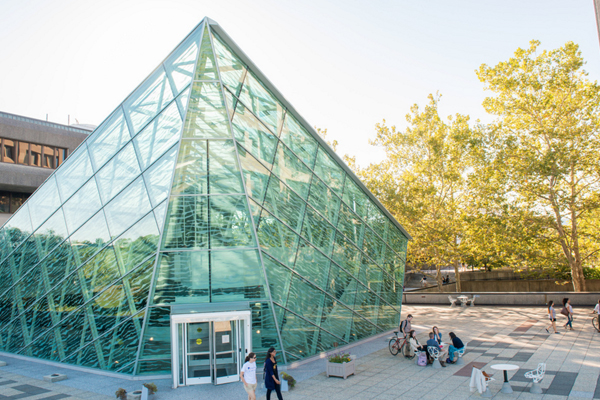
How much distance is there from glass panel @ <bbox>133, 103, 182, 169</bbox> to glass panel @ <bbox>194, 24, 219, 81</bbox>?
4.49 ft

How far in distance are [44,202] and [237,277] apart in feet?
35.4

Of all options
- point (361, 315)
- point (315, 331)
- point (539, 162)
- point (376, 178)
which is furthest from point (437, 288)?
point (315, 331)

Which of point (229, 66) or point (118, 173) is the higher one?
point (229, 66)

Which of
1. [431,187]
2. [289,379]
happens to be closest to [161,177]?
[289,379]

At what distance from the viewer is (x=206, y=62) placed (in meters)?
13.1

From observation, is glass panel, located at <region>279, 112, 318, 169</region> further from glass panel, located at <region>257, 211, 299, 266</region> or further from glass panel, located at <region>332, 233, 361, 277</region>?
glass panel, located at <region>332, 233, 361, 277</region>

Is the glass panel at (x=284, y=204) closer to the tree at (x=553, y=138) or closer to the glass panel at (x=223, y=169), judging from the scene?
the glass panel at (x=223, y=169)

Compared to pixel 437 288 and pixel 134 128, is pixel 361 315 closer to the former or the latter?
pixel 134 128

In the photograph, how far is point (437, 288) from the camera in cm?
3788

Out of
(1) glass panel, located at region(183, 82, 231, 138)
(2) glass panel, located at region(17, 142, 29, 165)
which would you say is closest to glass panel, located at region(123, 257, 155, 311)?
(1) glass panel, located at region(183, 82, 231, 138)

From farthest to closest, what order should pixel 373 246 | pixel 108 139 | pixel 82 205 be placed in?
pixel 373 246
pixel 82 205
pixel 108 139

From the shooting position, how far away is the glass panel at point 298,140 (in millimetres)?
15312

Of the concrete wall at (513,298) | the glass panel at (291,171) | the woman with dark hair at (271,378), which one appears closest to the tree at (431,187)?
the concrete wall at (513,298)

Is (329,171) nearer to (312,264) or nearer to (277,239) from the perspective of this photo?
(312,264)
